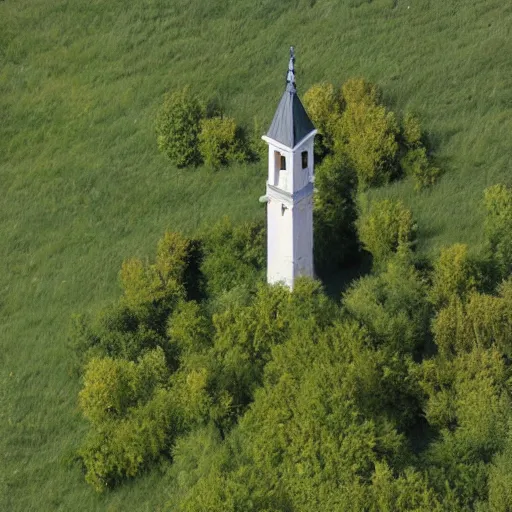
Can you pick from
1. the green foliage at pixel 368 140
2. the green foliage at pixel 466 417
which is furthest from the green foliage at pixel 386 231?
the green foliage at pixel 466 417

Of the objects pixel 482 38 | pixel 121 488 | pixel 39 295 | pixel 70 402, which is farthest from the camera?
pixel 482 38

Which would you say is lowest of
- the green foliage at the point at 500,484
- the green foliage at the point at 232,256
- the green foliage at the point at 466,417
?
the green foliage at the point at 500,484

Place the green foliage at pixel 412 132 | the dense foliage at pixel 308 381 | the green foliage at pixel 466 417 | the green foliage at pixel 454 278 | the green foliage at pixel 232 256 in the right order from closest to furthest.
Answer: the dense foliage at pixel 308 381 < the green foliage at pixel 466 417 < the green foliage at pixel 454 278 < the green foliage at pixel 232 256 < the green foliage at pixel 412 132

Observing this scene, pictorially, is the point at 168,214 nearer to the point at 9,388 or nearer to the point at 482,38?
the point at 9,388

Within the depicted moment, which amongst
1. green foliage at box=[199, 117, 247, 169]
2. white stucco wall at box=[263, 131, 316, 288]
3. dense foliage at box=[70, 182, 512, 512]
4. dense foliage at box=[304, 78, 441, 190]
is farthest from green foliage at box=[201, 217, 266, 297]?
dense foliage at box=[304, 78, 441, 190]

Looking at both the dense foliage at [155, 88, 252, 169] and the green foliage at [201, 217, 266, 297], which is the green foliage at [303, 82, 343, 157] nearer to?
the dense foliage at [155, 88, 252, 169]

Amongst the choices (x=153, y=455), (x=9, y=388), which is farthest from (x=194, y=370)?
(x=9, y=388)

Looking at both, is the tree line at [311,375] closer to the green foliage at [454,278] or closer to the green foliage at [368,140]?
the green foliage at [454,278]
